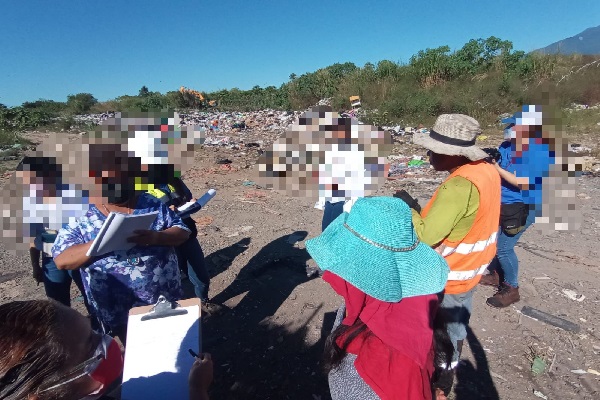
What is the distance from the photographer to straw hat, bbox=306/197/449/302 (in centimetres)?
116

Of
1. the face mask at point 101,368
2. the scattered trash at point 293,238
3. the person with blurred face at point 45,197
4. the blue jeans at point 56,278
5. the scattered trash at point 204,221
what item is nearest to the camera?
the face mask at point 101,368

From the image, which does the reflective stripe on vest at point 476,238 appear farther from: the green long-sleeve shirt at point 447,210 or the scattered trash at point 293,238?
the scattered trash at point 293,238

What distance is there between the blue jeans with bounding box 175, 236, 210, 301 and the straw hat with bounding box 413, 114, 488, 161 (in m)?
2.05

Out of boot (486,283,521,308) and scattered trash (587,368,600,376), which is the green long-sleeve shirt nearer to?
scattered trash (587,368,600,376)

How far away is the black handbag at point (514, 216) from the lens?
2932 millimetres

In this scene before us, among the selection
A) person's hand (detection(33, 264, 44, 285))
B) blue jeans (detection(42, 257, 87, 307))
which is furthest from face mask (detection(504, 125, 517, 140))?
person's hand (detection(33, 264, 44, 285))

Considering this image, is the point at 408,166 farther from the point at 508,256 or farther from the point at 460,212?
the point at 460,212

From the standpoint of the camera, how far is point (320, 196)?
192cm

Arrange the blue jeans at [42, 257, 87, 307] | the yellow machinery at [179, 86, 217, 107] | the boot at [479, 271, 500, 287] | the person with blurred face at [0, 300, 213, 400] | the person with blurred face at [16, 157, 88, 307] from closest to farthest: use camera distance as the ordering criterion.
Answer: the person with blurred face at [0, 300, 213, 400]
the person with blurred face at [16, 157, 88, 307]
the blue jeans at [42, 257, 87, 307]
the boot at [479, 271, 500, 287]
the yellow machinery at [179, 86, 217, 107]

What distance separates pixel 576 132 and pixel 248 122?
11301 mm

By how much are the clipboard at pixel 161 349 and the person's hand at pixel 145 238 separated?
35 cm

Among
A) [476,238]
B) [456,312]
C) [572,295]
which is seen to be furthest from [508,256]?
[476,238]

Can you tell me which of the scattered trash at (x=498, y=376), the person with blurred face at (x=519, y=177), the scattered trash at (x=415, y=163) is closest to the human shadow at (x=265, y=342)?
the scattered trash at (x=498, y=376)

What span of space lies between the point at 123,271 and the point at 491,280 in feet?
11.0
